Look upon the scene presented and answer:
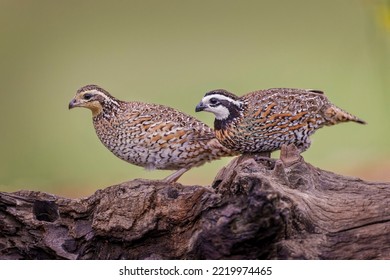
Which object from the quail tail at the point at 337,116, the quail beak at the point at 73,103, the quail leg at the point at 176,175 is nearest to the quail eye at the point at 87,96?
the quail beak at the point at 73,103

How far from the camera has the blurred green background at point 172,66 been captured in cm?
642

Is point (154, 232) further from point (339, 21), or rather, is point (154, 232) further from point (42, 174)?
point (339, 21)

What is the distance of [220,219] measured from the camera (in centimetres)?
463

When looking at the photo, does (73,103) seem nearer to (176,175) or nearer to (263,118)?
(176,175)

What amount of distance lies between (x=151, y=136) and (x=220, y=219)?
1680 millimetres

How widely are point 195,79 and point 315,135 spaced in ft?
3.16

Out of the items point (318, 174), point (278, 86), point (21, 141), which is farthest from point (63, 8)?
point (318, 174)

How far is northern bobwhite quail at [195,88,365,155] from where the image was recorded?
5.87 meters

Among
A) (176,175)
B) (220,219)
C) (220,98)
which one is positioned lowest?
(220,219)

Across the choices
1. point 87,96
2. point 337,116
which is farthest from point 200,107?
point 337,116

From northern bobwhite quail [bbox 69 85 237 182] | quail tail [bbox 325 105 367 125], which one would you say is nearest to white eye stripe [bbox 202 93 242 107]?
northern bobwhite quail [bbox 69 85 237 182]

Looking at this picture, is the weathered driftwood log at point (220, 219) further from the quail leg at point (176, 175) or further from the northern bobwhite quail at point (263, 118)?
the quail leg at point (176, 175)

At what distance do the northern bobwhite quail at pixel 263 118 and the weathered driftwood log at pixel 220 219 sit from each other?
0.22 m

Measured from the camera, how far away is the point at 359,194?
17.8 ft
